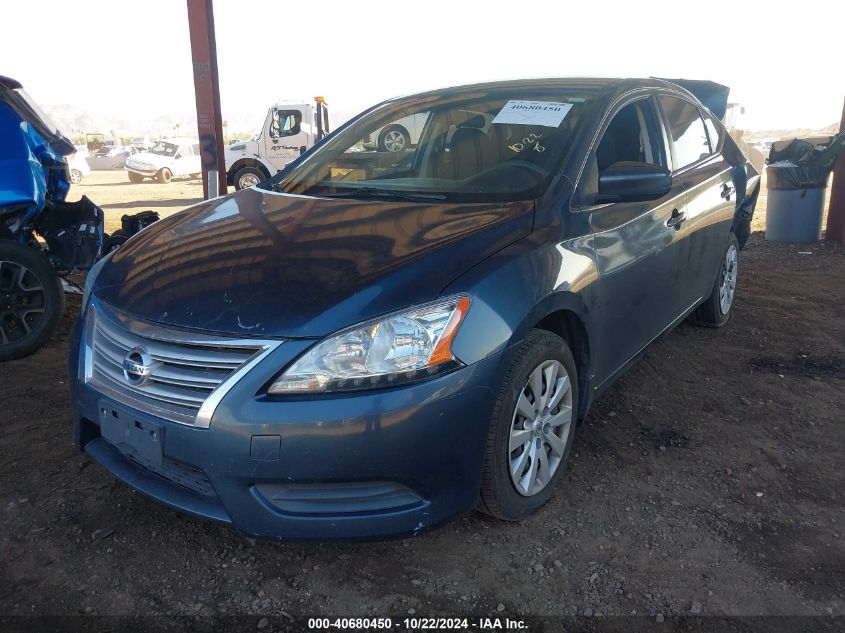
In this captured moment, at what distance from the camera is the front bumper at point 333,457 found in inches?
76.3

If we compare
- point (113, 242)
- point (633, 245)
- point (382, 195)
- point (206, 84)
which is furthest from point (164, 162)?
point (633, 245)

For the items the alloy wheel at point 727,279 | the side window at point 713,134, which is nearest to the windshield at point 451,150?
the side window at point 713,134

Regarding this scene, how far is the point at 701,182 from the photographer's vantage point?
3.86 m

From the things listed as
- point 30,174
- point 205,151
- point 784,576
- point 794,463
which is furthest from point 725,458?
point 205,151

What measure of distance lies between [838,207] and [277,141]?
13.3 m

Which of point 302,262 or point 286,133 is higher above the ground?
point 302,262

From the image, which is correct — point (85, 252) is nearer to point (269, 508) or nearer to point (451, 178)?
point (451, 178)

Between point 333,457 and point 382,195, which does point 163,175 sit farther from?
point 333,457

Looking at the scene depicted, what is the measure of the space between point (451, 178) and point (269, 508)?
1.72 meters

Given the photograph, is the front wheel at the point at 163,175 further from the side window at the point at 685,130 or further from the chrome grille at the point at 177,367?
the chrome grille at the point at 177,367

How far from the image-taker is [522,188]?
276 centimetres

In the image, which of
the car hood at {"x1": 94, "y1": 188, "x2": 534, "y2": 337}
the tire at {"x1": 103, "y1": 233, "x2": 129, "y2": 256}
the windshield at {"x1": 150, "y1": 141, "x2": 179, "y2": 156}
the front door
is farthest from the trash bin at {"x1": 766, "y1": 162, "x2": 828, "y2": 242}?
the windshield at {"x1": 150, "y1": 141, "x2": 179, "y2": 156}

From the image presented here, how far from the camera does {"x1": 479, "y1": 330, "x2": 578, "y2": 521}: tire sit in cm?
222

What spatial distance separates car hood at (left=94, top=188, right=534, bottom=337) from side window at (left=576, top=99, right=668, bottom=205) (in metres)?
0.44
